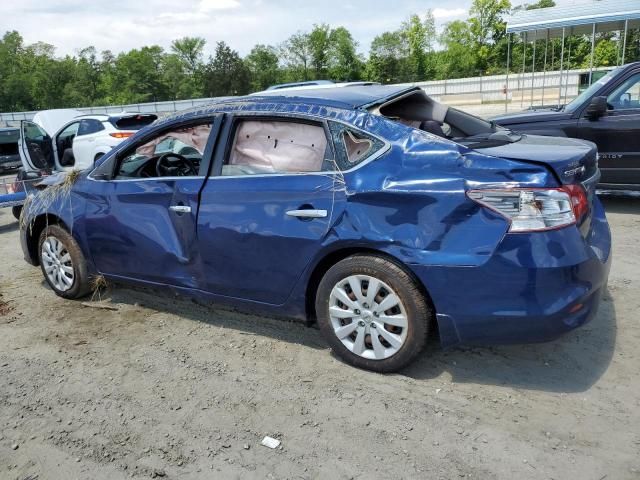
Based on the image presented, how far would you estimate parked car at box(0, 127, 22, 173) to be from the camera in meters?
16.1

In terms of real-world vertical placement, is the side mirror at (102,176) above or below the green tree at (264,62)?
below

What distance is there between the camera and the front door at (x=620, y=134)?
666cm

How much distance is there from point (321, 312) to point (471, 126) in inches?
73.3

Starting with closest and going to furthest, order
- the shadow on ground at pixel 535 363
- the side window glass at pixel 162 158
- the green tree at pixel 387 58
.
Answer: the shadow on ground at pixel 535 363, the side window glass at pixel 162 158, the green tree at pixel 387 58

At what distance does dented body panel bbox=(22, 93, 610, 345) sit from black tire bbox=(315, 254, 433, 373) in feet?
0.24

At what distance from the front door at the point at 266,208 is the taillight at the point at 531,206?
0.86m

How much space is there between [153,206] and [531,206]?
8.41 feet

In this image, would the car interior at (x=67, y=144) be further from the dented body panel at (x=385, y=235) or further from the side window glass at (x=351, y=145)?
the side window glass at (x=351, y=145)

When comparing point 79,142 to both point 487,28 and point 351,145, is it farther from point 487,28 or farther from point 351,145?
point 487,28

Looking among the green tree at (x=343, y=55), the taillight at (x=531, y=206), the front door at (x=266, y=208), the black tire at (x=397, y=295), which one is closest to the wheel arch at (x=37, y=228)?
the front door at (x=266, y=208)

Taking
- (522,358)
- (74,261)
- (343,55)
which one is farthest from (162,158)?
(343,55)

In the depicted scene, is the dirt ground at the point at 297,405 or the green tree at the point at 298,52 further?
the green tree at the point at 298,52

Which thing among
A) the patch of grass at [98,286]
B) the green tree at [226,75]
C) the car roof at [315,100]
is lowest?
the patch of grass at [98,286]

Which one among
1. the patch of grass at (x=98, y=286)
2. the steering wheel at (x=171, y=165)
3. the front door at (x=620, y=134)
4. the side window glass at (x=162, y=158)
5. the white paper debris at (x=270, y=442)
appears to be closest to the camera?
the white paper debris at (x=270, y=442)
